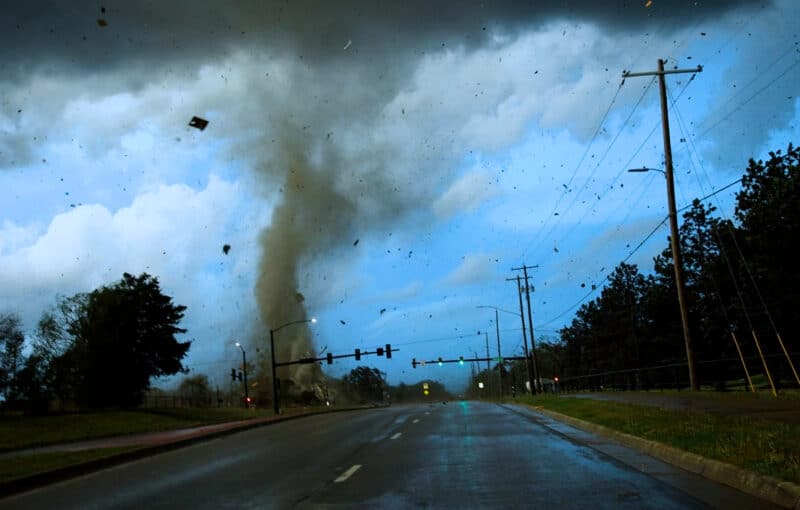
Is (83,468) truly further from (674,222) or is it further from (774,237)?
(774,237)

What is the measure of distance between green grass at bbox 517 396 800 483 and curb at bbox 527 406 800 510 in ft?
0.38

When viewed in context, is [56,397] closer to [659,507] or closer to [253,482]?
[253,482]

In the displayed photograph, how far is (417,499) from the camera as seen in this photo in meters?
8.98

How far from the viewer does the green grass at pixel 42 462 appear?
13811 millimetres

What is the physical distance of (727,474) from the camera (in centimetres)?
921

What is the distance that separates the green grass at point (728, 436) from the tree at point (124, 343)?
49.8 meters

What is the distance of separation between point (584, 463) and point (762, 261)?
38531 mm

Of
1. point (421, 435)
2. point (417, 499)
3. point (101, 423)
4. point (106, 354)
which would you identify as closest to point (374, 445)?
point (421, 435)

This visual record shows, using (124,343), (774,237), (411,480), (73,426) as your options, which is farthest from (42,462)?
(124,343)

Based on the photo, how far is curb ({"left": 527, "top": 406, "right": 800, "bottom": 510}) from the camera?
25.1ft

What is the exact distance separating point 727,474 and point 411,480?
4.26 metres

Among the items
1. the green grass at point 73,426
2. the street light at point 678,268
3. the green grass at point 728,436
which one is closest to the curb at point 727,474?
the green grass at point 728,436

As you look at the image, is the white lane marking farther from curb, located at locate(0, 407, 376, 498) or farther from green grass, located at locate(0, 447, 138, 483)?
green grass, located at locate(0, 447, 138, 483)

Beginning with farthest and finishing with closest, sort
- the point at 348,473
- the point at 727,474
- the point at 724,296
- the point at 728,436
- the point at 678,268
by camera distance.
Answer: the point at 724,296, the point at 678,268, the point at 348,473, the point at 728,436, the point at 727,474
